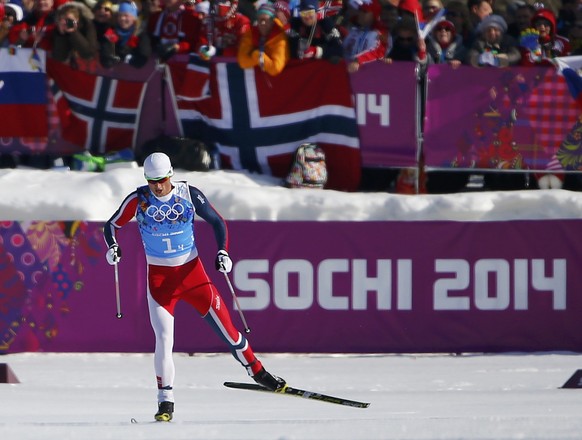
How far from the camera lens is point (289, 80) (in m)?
11.7

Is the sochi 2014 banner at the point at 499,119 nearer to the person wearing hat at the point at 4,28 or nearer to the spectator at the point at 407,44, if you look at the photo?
the spectator at the point at 407,44

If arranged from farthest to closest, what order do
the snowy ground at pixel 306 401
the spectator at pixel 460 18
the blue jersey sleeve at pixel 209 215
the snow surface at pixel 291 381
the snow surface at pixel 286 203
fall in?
the spectator at pixel 460 18
the snow surface at pixel 286 203
the blue jersey sleeve at pixel 209 215
the snow surface at pixel 291 381
the snowy ground at pixel 306 401

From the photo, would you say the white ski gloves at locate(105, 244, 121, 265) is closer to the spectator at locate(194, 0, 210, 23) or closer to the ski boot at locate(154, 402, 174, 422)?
the ski boot at locate(154, 402, 174, 422)

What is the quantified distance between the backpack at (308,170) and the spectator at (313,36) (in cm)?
87

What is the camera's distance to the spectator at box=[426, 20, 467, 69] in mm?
11453

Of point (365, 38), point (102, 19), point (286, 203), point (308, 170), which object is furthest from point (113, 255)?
point (365, 38)

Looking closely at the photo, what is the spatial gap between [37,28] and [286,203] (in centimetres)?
288

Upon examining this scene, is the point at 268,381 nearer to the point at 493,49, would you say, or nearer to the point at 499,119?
→ the point at 499,119

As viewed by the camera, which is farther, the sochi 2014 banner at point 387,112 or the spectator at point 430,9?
the spectator at point 430,9

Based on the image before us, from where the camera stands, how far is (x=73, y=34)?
→ 11500 millimetres

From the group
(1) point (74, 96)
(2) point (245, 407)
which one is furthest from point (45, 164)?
(2) point (245, 407)

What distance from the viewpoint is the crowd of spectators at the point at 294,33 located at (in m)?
11.4

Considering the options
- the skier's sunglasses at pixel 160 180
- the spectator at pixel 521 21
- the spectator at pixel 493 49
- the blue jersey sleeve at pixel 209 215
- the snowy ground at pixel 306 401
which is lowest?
the snowy ground at pixel 306 401

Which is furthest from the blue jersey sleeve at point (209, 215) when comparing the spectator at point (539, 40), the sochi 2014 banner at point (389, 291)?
the spectator at point (539, 40)
